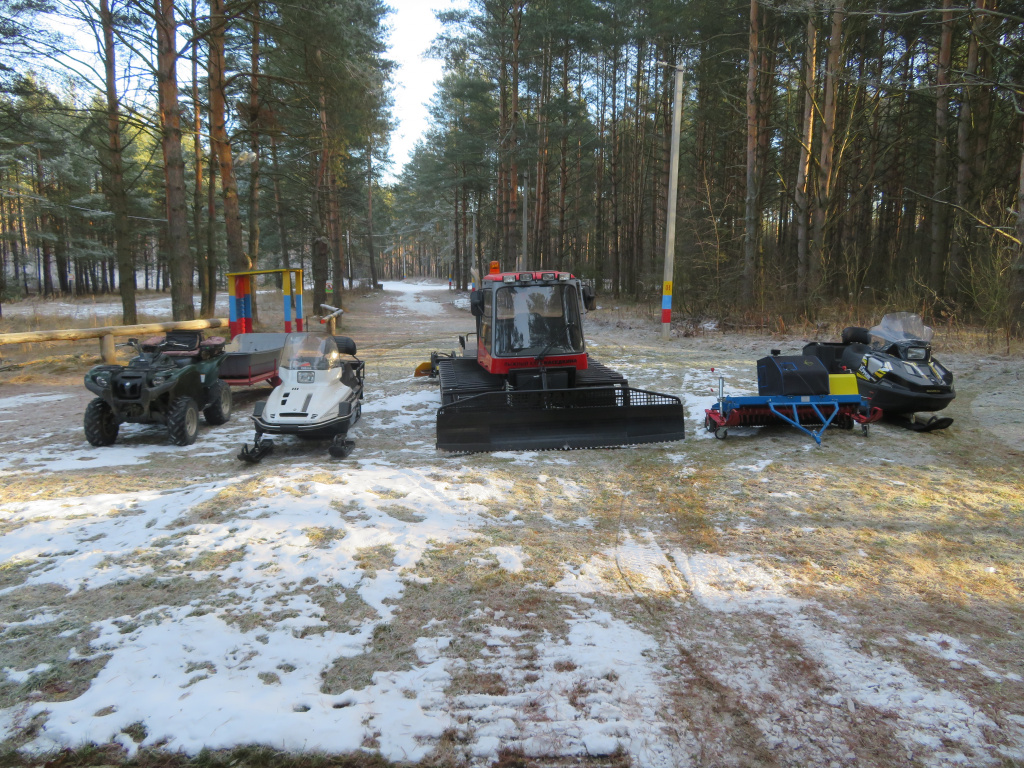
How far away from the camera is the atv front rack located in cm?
698

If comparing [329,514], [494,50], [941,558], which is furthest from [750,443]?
[494,50]

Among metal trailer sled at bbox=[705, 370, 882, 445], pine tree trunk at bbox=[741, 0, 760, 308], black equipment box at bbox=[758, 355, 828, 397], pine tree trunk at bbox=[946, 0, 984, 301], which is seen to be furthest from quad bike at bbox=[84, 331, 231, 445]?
pine tree trunk at bbox=[946, 0, 984, 301]

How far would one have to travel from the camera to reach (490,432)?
7.04m

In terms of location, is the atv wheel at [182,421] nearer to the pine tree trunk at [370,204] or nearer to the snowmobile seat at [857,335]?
the snowmobile seat at [857,335]

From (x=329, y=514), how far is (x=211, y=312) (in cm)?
2270

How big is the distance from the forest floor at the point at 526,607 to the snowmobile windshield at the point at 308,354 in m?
1.31

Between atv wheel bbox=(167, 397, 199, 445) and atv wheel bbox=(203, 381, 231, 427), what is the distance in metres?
0.82

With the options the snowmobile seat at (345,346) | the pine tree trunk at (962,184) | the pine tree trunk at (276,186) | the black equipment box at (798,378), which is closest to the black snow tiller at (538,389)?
the black equipment box at (798,378)

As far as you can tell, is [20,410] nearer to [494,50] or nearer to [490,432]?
[490,432]

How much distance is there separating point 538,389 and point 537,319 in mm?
1171

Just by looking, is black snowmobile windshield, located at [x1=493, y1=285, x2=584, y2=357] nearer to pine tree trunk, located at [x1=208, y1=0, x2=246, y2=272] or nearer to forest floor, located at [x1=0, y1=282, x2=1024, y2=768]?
forest floor, located at [x1=0, y1=282, x2=1024, y2=768]

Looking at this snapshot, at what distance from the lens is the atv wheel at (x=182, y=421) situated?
23.9 feet

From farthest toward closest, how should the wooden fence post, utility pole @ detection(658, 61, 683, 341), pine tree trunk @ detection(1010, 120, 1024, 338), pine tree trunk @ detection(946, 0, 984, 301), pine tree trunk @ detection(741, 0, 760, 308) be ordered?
pine tree trunk @ detection(741, 0, 760, 308) < pine tree trunk @ detection(946, 0, 984, 301) < utility pole @ detection(658, 61, 683, 341) < the wooden fence post < pine tree trunk @ detection(1010, 120, 1024, 338)

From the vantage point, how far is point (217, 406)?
8477mm
